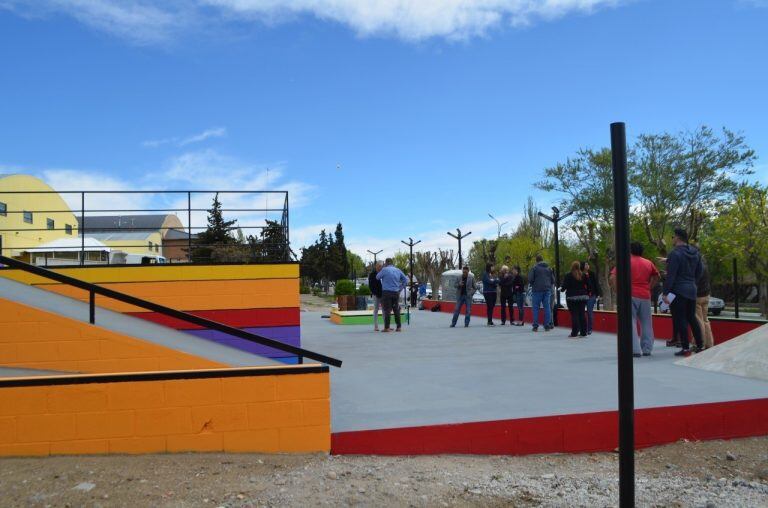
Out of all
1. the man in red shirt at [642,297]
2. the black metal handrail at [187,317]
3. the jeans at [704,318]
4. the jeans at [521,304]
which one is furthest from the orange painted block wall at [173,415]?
the jeans at [521,304]

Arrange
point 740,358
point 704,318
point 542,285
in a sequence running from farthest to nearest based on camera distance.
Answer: point 542,285, point 704,318, point 740,358

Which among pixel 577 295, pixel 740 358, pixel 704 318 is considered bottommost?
pixel 740 358

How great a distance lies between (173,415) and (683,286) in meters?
6.61

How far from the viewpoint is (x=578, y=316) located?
430 inches

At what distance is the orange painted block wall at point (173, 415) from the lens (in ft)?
12.7

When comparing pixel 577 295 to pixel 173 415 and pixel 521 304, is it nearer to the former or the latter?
pixel 521 304

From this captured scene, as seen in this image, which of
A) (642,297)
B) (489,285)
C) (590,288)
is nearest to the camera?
(642,297)

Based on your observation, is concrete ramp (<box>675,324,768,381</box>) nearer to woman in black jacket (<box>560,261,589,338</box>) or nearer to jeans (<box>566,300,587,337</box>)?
woman in black jacket (<box>560,261,589,338</box>)

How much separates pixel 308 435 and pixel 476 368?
11.7ft

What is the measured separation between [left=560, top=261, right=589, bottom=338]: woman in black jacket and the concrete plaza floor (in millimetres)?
759

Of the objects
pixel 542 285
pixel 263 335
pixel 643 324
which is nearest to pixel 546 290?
pixel 542 285

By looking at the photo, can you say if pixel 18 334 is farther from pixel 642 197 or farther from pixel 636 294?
pixel 642 197

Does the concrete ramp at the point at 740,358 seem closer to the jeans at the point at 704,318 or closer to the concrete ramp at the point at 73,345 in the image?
the jeans at the point at 704,318

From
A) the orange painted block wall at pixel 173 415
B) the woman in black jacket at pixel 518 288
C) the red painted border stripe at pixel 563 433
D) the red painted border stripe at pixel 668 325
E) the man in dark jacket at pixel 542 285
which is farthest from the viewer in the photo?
the woman in black jacket at pixel 518 288
